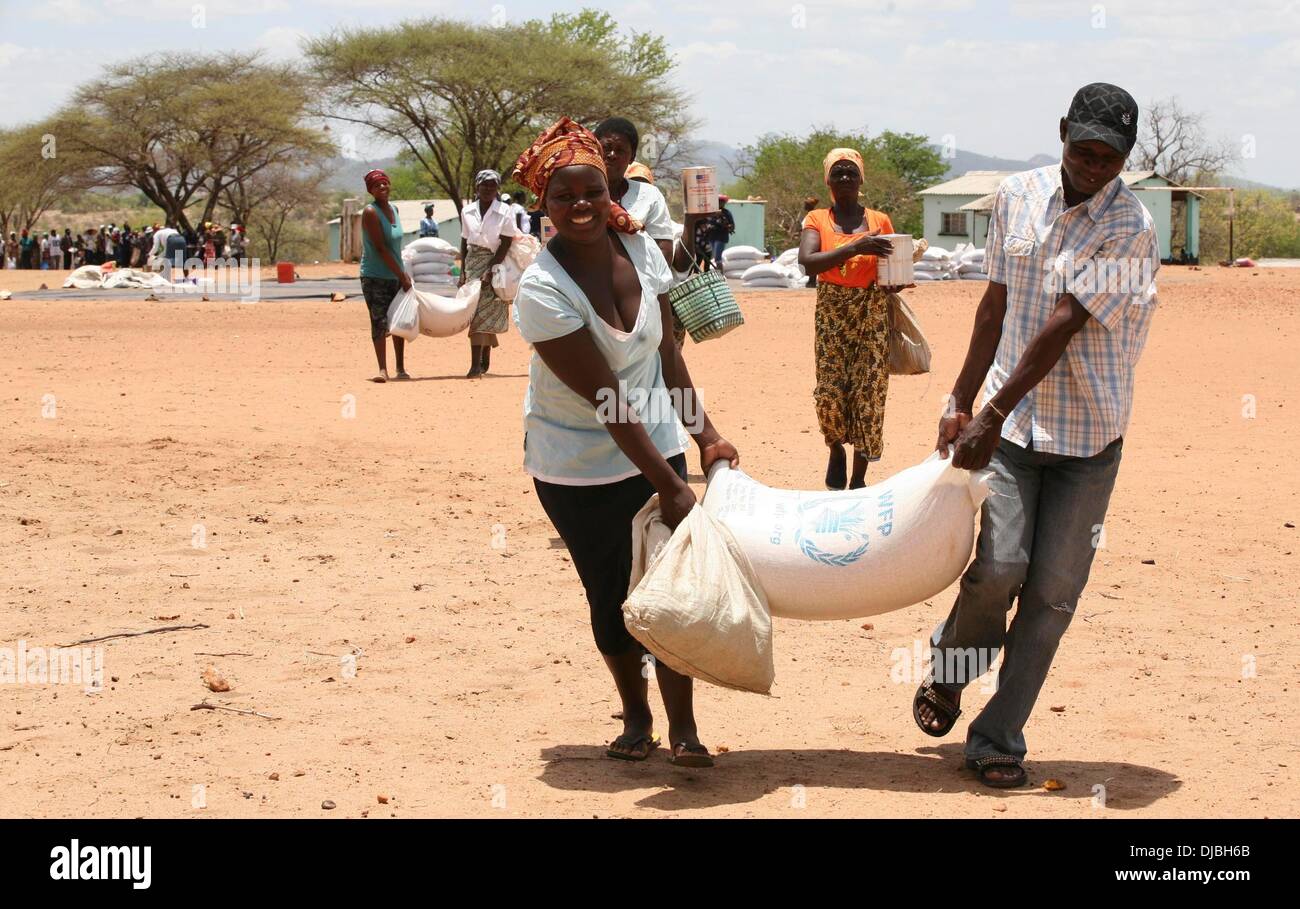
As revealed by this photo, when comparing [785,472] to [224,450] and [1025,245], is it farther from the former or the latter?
[1025,245]

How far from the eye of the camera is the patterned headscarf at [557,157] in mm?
3705

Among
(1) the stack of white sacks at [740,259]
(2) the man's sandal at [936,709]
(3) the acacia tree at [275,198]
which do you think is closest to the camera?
(2) the man's sandal at [936,709]

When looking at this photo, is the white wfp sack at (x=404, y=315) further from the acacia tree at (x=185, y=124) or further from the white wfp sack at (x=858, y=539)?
the acacia tree at (x=185, y=124)

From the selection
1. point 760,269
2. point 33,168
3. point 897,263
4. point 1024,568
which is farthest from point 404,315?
point 33,168

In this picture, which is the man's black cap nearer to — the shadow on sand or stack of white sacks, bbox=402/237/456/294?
the shadow on sand

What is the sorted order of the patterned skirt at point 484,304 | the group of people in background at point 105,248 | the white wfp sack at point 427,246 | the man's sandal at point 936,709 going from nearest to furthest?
the man's sandal at point 936,709, the patterned skirt at point 484,304, the white wfp sack at point 427,246, the group of people in background at point 105,248

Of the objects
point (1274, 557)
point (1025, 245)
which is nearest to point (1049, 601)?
point (1025, 245)

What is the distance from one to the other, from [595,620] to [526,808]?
0.55 m

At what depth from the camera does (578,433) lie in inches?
152

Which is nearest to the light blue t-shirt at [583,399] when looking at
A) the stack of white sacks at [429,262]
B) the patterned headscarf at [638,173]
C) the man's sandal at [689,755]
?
the man's sandal at [689,755]

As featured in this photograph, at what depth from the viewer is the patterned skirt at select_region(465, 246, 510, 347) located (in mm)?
12164

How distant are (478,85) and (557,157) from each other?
39370 millimetres

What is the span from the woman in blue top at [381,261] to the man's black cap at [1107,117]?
8.66 meters

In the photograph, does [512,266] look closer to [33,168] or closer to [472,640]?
[472,640]
